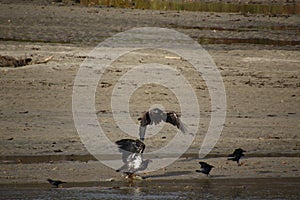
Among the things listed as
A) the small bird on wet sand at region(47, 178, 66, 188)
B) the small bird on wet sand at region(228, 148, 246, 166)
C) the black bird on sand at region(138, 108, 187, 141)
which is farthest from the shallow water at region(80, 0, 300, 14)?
the small bird on wet sand at region(47, 178, 66, 188)

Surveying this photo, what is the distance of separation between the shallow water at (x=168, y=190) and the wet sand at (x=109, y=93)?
0.16m

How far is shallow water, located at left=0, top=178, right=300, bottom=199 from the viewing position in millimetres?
8016

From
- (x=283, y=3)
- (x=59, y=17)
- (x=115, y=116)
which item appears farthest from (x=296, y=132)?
(x=283, y=3)

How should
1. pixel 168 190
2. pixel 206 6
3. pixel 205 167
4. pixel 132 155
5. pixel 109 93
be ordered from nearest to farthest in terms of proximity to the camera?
pixel 168 190 < pixel 132 155 < pixel 205 167 < pixel 109 93 < pixel 206 6

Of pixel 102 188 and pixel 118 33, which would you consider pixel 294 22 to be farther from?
pixel 102 188

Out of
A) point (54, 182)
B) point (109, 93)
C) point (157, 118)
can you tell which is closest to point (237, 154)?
point (157, 118)

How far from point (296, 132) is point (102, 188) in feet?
12.5

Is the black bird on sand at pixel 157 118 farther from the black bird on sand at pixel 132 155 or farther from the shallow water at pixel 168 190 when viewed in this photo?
the shallow water at pixel 168 190

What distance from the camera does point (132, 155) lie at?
8.64 m

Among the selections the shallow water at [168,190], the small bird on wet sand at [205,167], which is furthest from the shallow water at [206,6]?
the shallow water at [168,190]

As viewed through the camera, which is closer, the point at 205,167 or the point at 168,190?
the point at 168,190

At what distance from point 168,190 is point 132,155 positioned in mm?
556

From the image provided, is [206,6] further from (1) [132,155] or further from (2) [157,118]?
(1) [132,155]

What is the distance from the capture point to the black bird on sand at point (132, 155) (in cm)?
859
